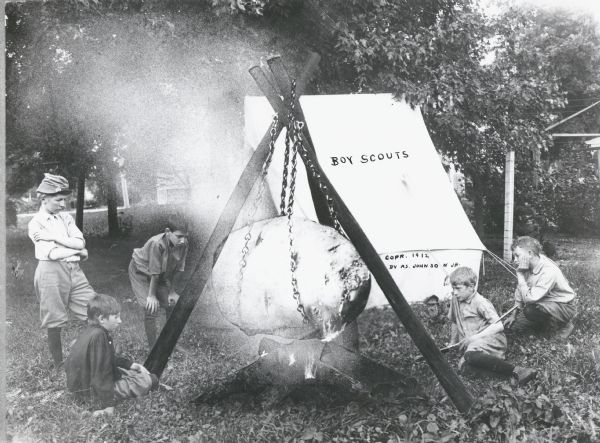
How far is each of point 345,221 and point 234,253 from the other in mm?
749

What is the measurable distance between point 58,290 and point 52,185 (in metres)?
0.72

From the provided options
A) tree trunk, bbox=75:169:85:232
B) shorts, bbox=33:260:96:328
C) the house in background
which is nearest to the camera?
shorts, bbox=33:260:96:328

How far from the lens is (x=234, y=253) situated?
10.2 ft

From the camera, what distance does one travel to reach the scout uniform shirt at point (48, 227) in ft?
10.5

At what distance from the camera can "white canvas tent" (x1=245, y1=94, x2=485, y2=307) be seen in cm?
443

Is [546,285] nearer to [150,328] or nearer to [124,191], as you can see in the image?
[150,328]

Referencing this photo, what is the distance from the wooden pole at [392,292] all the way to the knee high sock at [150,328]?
6.04 ft

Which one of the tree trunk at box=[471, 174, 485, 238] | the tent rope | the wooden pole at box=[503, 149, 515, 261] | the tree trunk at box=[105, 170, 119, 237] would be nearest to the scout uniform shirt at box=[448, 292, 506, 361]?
the tent rope

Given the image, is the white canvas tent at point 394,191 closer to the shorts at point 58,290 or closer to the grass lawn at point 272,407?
the grass lawn at point 272,407

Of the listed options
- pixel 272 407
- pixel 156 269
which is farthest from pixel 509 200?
pixel 156 269

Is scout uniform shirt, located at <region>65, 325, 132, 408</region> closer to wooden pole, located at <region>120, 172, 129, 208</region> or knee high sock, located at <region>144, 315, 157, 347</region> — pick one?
knee high sock, located at <region>144, 315, 157, 347</region>

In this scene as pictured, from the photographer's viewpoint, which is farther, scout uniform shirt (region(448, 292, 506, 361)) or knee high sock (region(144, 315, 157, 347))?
knee high sock (region(144, 315, 157, 347))

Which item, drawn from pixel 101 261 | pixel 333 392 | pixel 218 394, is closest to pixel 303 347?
pixel 333 392

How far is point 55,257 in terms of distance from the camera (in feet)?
10.9
